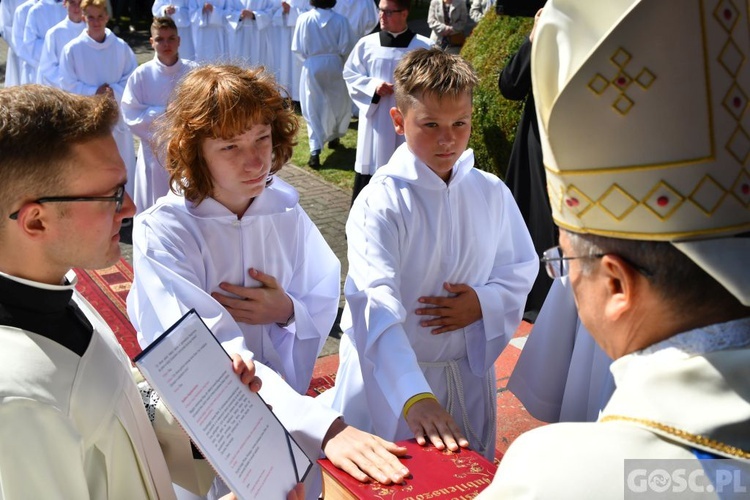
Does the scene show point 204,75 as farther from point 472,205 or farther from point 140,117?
point 140,117

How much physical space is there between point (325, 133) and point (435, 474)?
9.77 metres

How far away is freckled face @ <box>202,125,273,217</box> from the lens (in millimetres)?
2805

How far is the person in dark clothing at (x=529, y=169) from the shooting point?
5.44 metres

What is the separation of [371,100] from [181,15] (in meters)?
8.07

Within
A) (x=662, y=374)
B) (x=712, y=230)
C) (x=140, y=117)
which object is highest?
(x=712, y=230)

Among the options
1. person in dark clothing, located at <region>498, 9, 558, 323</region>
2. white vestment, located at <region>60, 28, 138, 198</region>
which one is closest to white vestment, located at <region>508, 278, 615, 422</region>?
person in dark clothing, located at <region>498, 9, 558, 323</region>

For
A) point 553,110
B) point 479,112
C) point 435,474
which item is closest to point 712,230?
point 553,110

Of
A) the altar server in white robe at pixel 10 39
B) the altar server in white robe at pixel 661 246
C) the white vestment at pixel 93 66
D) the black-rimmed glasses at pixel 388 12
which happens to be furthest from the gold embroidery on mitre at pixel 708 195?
the altar server in white robe at pixel 10 39

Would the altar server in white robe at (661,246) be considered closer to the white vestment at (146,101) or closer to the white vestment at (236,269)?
the white vestment at (236,269)

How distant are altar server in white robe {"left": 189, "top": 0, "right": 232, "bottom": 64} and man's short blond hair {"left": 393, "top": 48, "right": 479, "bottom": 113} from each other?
12145mm

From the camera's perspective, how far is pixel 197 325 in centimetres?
204

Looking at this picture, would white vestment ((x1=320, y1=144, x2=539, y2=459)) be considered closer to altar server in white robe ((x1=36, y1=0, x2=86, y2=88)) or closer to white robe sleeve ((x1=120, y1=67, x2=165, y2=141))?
white robe sleeve ((x1=120, y1=67, x2=165, y2=141))

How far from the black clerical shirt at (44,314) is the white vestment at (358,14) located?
1069 centimetres

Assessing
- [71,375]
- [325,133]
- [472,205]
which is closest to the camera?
[71,375]
